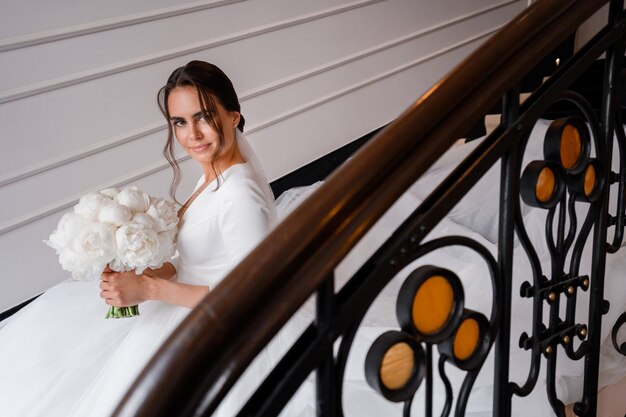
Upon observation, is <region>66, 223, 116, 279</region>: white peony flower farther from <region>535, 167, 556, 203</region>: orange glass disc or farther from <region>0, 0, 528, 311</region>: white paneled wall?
<region>535, 167, 556, 203</region>: orange glass disc

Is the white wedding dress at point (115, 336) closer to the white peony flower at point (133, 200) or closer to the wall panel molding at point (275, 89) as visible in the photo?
the white peony flower at point (133, 200)

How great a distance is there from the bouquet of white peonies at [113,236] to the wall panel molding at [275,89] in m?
0.89

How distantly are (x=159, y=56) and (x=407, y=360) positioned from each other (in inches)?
94.4

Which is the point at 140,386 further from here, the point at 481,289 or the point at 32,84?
the point at 32,84

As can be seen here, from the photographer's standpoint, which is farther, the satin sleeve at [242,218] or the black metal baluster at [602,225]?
the satin sleeve at [242,218]

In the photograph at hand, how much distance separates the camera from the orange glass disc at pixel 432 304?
705 millimetres

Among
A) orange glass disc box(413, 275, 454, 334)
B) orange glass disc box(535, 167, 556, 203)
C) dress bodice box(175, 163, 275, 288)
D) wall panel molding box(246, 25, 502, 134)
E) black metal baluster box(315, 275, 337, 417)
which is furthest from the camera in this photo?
wall panel molding box(246, 25, 502, 134)

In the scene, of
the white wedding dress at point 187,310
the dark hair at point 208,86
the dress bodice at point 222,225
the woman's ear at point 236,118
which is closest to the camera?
the white wedding dress at point 187,310

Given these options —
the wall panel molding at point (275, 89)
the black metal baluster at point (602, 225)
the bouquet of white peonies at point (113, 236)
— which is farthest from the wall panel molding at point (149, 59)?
the black metal baluster at point (602, 225)

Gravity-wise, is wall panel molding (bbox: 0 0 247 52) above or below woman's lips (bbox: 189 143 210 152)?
above

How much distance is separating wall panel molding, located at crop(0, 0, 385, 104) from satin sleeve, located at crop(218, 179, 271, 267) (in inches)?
44.4

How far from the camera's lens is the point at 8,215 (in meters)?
2.50

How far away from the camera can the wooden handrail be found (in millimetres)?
482

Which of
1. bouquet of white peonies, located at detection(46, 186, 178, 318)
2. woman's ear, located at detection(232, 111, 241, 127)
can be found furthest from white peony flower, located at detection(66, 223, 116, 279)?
woman's ear, located at detection(232, 111, 241, 127)
